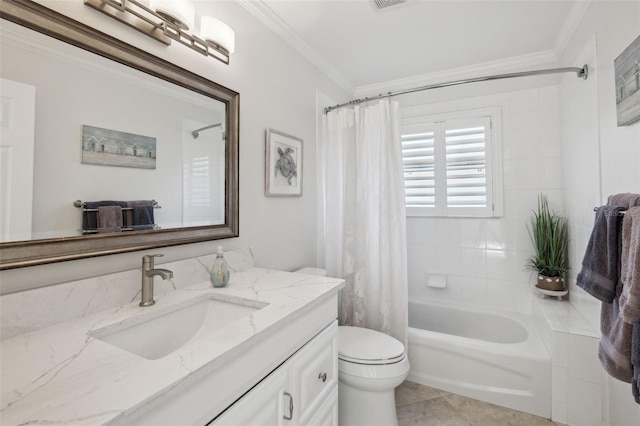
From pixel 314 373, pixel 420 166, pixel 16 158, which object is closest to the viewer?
pixel 16 158

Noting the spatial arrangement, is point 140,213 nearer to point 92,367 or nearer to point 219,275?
point 219,275

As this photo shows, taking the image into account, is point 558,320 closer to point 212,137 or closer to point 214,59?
point 212,137

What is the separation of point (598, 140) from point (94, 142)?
2359 millimetres

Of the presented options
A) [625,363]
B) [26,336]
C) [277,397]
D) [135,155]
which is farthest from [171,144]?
[625,363]

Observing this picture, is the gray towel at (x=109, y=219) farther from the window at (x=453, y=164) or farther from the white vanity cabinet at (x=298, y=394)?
the window at (x=453, y=164)

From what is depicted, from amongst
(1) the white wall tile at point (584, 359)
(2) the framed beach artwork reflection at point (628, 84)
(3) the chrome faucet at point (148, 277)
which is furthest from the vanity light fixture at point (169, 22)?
(1) the white wall tile at point (584, 359)

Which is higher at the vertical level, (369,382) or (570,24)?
(570,24)

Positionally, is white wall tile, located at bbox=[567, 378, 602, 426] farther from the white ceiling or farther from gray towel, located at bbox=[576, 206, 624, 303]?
the white ceiling

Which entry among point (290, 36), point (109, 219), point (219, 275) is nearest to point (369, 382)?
point (219, 275)

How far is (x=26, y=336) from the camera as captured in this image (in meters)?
0.78

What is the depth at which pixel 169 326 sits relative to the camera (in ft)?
3.37

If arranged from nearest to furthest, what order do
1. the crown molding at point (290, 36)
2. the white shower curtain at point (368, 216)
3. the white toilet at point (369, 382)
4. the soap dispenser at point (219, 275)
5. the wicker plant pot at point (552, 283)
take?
the soap dispenser at point (219, 275) < the white toilet at point (369, 382) < the crown molding at point (290, 36) < the white shower curtain at point (368, 216) < the wicker plant pot at point (552, 283)

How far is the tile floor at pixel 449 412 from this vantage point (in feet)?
5.58

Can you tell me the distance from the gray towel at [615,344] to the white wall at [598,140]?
508 millimetres
